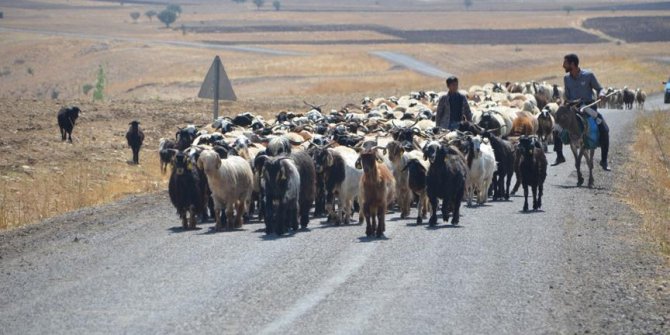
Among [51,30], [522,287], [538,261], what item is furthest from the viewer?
[51,30]

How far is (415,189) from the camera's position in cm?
1855

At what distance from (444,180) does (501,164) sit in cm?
389

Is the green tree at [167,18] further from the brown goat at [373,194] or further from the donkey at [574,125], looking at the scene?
the brown goat at [373,194]

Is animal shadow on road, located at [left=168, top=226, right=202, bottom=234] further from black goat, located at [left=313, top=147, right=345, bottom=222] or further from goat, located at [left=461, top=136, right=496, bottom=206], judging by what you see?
goat, located at [left=461, top=136, right=496, bottom=206]

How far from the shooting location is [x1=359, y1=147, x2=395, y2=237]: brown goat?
16.5m

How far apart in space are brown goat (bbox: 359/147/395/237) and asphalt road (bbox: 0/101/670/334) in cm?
27

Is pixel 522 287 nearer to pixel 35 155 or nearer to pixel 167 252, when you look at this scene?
pixel 167 252

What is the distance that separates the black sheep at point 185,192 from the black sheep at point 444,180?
3.23m

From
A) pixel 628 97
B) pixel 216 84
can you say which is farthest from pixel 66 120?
pixel 628 97

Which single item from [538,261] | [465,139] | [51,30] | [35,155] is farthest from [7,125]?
[51,30]

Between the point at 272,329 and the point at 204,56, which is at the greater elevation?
the point at 272,329

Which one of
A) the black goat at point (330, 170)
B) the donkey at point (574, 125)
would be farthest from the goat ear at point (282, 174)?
the donkey at point (574, 125)

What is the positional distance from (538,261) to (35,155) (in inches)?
815

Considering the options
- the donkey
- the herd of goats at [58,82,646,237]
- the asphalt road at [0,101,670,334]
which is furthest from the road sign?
the asphalt road at [0,101,670,334]
